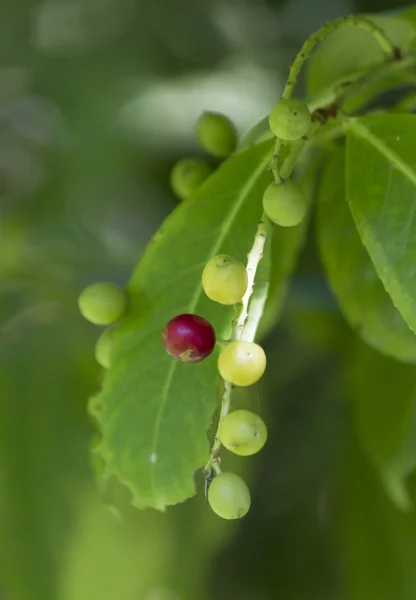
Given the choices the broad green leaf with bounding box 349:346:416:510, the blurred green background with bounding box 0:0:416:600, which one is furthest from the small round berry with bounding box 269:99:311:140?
the blurred green background with bounding box 0:0:416:600

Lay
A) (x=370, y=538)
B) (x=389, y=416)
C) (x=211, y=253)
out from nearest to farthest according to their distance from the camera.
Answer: (x=211, y=253) → (x=389, y=416) → (x=370, y=538)

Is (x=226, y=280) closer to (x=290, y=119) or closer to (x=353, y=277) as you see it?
(x=290, y=119)

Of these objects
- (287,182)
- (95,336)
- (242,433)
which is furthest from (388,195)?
(95,336)

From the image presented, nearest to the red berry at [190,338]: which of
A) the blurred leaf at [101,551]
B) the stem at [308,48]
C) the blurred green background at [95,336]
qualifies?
the stem at [308,48]

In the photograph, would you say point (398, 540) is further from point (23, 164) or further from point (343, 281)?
point (23, 164)

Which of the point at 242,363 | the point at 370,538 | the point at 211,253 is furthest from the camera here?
the point at 370,538

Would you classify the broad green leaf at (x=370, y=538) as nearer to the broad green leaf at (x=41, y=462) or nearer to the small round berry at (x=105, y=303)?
the broad green leaf at (x=41, y=462)
